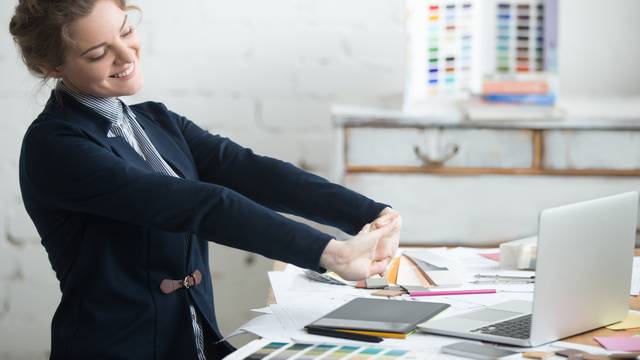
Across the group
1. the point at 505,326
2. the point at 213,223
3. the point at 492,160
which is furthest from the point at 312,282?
the point at 492,160

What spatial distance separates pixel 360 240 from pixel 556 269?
11.7 inches

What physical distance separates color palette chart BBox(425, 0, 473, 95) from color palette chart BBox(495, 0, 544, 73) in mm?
94

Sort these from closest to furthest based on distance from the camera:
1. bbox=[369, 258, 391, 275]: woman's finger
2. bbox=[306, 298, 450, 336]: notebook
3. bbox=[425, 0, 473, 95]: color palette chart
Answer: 1. bbox=[306, 298, 450, 336]: notebook
2. bbox=[369, 258, 391, 275]: woman's finger
3. bbox=[425, 0, 473, 95]: color palette chart

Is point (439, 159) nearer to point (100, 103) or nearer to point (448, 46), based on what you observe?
point (448, 46)

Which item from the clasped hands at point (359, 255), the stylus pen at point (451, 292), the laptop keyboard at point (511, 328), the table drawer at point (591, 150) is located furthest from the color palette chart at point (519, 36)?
the laptop keyboard at point (511, 328)

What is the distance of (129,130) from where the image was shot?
158 centimetres

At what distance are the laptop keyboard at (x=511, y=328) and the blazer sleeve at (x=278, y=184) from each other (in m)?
0.37

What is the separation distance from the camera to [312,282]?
5.30ft

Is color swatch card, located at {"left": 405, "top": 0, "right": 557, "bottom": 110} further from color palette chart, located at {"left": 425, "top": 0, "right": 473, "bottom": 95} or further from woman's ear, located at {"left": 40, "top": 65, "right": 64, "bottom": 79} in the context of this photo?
woman's ear, located at {"left": 40, "top": 65, "right": 64, "bottom": 79}

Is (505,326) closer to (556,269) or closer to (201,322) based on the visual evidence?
(556,269)

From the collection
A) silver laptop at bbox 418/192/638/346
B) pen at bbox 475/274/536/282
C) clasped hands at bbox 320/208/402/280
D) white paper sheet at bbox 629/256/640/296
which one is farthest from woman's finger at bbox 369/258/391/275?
white paper sheet at bbox 629/256/640/296

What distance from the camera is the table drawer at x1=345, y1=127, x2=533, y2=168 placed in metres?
2.44

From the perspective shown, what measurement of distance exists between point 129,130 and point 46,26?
23 centimetres

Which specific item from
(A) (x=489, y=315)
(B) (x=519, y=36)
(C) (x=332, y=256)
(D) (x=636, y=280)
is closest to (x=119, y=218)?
(C) (x=332, y=256)
